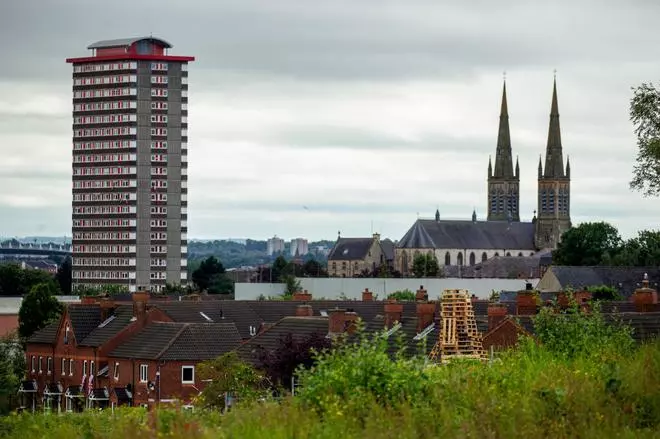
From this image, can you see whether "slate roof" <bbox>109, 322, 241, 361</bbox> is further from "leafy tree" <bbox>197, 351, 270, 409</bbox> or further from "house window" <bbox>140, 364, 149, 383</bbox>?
"leafy tree" <bbox>197, 351, 270, 409</bbox>

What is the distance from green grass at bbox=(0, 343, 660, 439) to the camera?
19797 millimetres

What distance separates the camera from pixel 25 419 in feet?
92.7

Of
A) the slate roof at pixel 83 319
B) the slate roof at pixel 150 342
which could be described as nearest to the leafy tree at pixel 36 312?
the slate roof at pixel 83 319

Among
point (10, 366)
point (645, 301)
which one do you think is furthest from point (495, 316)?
point (10, 366)

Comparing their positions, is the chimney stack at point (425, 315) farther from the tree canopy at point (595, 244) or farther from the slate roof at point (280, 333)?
the tree canopy at point (595, 244)

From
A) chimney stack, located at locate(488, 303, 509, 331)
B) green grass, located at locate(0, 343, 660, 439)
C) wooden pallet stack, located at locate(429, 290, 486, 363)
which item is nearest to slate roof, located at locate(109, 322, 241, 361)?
chimney stack, located at locate(488, 303, 509, 331)

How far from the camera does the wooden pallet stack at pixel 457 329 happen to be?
47312 mm

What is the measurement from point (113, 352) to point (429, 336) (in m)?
24.2

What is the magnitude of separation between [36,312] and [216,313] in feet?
97.8

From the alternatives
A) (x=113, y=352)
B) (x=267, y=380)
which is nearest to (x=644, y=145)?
(x=267, y=380)

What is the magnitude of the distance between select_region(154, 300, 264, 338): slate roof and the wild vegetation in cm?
5781

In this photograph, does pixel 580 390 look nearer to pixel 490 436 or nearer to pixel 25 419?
pixel 490 436

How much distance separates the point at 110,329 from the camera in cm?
7869

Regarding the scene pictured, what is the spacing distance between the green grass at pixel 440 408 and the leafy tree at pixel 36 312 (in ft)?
291
